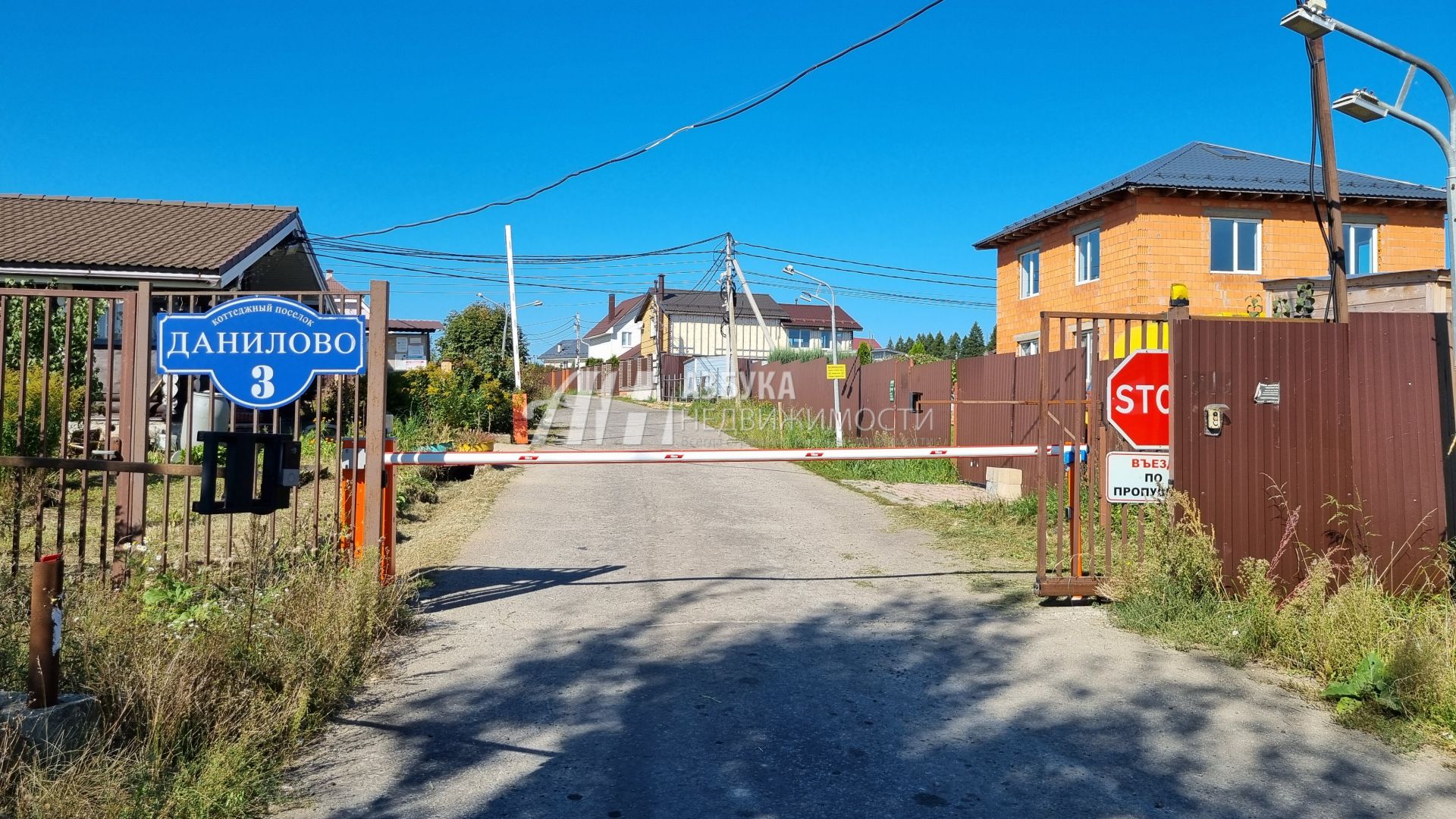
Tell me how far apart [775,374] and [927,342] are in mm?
68841

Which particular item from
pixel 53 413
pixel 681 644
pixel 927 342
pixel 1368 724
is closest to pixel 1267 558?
pixel 1368 724

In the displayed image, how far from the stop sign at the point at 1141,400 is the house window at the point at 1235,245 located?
1862 cm


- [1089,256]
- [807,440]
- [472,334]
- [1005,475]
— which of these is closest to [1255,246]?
[1089,256]

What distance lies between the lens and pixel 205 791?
3783mm

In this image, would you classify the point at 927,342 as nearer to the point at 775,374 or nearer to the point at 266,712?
the point at 775,374

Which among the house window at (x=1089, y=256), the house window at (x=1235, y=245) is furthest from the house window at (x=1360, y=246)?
the house window at (x=1089, y=256)

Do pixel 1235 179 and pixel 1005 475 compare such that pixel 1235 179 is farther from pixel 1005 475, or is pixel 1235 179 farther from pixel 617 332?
pixel 617 332

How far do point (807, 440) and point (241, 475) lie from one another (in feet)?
71.9

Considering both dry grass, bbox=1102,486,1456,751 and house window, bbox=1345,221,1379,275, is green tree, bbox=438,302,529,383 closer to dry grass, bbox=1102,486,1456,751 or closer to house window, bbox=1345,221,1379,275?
house window, bbox=1345,221,1379,275

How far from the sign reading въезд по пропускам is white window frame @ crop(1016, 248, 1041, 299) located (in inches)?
942

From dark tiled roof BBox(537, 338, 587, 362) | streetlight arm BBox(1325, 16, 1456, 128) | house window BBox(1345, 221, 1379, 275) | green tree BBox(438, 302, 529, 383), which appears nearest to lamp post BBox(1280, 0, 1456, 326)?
streetlight arm BBox(1325, 16, 1456, 128)

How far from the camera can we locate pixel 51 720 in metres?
3.75

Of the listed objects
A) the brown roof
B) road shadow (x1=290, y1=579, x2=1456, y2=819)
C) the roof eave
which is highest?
the roof eave

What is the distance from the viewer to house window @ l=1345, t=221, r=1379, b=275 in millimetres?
24547
